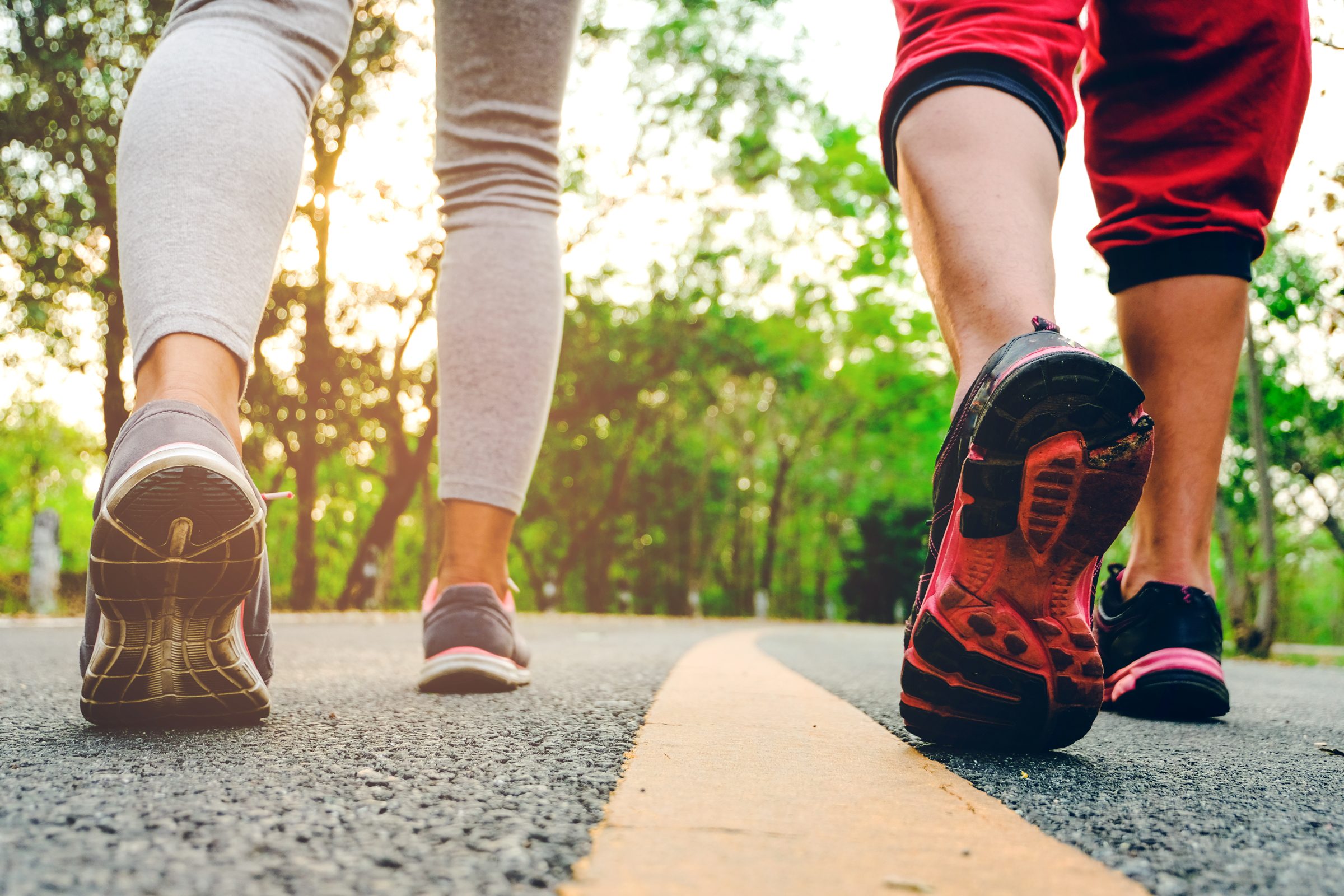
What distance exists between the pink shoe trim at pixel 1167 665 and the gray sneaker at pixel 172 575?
4.75ft

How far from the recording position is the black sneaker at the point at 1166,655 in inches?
66.2

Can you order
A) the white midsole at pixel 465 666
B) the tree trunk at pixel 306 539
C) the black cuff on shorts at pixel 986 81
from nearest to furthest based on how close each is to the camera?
the black cuff on shorts at pixel 986 81
the white midsole at pixel 465 666
the tree trunk at pixel 306 539

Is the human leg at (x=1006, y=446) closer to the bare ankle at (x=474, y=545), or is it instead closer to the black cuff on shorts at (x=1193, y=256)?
the black cuff on shorts at (x=1193, y=256)

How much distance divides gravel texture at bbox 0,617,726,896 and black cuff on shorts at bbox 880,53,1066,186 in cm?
100

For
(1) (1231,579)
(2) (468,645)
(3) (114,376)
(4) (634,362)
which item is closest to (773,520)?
(4) (634,362)

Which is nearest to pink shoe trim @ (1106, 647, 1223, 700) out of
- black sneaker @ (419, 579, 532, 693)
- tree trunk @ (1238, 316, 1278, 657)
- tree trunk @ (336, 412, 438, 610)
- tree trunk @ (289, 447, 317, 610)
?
black sneaker @ (419, 579, 532, 693)

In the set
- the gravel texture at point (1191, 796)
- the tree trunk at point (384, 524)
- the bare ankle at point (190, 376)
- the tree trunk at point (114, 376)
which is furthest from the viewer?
the tree trunk at point (384, 524)

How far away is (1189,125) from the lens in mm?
1824

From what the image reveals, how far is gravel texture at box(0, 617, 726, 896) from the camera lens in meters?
0.57

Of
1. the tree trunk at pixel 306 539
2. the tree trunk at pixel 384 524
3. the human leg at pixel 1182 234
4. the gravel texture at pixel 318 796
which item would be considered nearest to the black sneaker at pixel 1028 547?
the gravel texture at pixel 318 796

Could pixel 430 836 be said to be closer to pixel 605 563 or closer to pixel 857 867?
pixel 857 867

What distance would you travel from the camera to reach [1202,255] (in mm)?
1843

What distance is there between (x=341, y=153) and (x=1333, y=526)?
949 inches

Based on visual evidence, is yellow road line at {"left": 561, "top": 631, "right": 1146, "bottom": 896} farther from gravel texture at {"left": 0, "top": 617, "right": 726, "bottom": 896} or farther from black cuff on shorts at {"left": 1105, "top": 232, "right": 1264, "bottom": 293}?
black cuff on shorts at {"left": 1105, "top": 232, "right": 1264, "bottom": 293}
